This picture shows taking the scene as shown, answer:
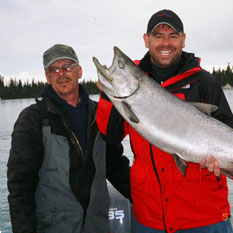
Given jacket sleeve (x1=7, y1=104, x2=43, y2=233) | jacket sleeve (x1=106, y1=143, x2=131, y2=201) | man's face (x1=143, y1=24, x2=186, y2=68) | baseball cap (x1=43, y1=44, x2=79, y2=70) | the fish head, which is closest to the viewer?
the fish head

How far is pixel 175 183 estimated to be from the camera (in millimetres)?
3025

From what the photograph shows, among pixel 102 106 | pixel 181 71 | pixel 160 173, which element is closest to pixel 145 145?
pixel 160 173

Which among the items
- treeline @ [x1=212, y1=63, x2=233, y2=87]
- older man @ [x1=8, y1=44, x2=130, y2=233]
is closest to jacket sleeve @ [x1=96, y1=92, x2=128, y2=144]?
older man @ [x1=8, y1=44, x2=130, y2=233]

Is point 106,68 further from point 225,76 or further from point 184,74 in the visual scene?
point 225,76

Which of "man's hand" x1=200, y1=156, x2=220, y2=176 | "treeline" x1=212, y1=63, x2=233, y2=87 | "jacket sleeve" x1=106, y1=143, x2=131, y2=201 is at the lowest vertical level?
"jacket sleeve" x1=106, y1=143, x2=131, y2=201

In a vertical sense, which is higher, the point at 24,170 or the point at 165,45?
the point at 165,45

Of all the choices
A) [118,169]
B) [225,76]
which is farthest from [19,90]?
[118,169]

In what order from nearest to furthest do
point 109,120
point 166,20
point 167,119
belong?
point 167,119 < point 109,120 < point 166,20

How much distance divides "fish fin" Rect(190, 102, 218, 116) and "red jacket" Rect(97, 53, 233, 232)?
0.49ft

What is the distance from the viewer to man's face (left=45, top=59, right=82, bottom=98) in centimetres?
375

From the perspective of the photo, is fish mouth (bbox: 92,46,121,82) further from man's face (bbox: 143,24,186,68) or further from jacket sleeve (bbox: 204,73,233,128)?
jacket sleeve (bbox: 204,73,233,128)

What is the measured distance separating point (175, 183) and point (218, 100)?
903mm

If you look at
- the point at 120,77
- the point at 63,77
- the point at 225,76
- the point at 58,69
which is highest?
the point at 225,76

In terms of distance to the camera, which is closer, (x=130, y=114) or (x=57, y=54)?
(x=130, y=114)
